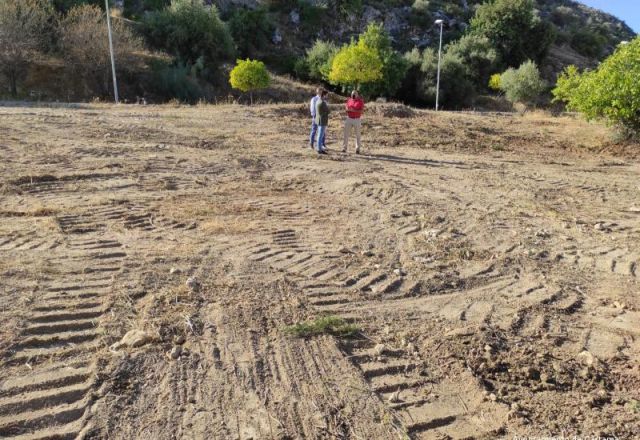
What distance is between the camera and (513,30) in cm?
4309

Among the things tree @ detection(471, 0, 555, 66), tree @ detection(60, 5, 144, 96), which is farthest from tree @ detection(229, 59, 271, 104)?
tree @ detection(471, 0, 555, 66)

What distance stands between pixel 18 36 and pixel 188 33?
34.1 ft

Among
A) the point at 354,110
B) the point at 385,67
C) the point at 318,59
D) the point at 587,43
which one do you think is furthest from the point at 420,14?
the point at 354,110

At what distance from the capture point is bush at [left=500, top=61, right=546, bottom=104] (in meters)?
31.0

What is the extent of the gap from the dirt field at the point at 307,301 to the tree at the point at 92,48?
59.5ft

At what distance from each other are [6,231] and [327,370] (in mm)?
4329

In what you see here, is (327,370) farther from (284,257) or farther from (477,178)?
(477,178)

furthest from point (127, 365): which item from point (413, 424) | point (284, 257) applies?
point (284, 257)

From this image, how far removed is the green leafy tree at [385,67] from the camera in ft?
105

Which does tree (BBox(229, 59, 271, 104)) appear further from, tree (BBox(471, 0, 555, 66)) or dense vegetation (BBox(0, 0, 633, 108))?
tree (BBox(471, 0, 555, 66))

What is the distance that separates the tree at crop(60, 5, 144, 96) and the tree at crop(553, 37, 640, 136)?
70.2 feet

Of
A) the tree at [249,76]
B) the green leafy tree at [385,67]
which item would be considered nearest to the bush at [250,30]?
the green leafy tree at [385,67]

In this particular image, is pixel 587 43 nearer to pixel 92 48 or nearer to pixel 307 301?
pixel 92 48

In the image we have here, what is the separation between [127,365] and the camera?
11.7 ft
